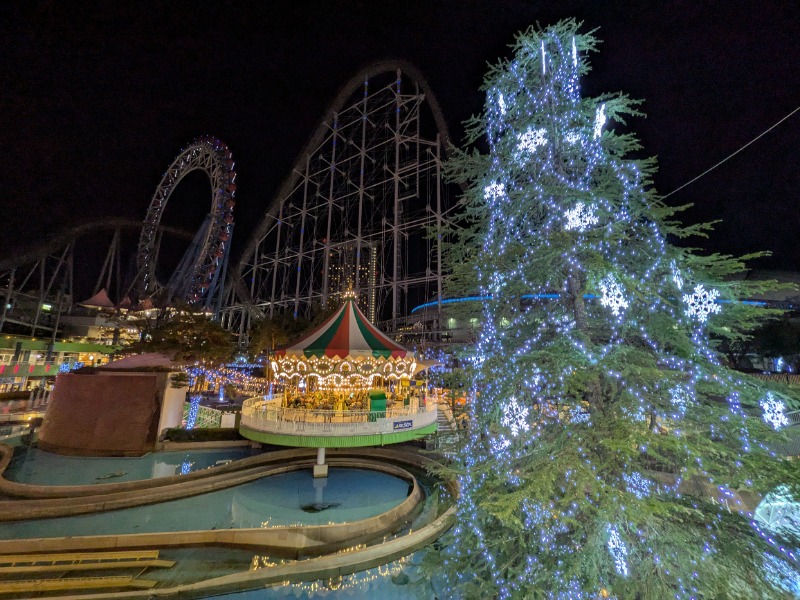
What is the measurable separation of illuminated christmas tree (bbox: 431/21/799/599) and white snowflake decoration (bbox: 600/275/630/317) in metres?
0.01

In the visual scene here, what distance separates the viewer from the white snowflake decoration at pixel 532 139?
4.17 m

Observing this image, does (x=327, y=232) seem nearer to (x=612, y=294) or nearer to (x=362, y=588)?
(x=362, y=588)

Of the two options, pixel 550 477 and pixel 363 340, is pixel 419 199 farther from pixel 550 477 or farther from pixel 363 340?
pixel 550 477

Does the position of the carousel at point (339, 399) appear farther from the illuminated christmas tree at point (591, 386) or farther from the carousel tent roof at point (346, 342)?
the illuminated christmas tree at point (591, 386)

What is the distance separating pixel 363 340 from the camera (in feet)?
33.7

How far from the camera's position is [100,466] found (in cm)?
944

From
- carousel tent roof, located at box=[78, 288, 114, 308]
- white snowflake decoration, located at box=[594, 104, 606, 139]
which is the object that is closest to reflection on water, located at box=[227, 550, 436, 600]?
white snowflake decoration, located at box=[594, 104, 606, 139]

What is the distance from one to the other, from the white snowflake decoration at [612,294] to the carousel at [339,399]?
634cm

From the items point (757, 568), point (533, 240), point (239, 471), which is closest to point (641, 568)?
point (757, 568)

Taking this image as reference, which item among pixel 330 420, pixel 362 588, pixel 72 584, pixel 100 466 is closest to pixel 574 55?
pixel 362 588

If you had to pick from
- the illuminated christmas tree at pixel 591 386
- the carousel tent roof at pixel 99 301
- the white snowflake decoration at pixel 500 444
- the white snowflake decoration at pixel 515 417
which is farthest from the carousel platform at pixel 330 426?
the carousel tent roof at pixel 99 301

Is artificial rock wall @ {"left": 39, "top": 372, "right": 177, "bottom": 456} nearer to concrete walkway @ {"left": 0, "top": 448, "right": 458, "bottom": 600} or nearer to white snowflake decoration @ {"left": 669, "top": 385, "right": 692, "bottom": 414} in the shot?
concrete walkway @ {"left": 0, "top": 448, "right": 458, "bottom": 600}

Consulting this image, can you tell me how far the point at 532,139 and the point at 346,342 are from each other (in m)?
7.25

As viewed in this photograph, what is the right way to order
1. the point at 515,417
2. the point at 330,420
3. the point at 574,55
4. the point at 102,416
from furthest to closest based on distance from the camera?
the point at 102,416
the point at 330,420
the point at 574,55
the point at 515,417
